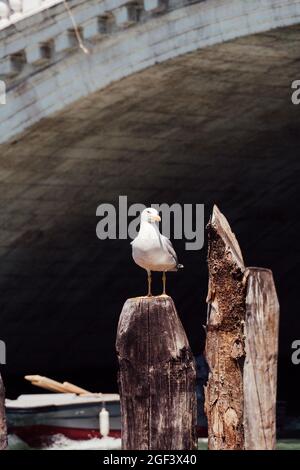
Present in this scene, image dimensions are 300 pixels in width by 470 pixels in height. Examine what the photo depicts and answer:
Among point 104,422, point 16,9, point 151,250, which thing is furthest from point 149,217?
point 104,422

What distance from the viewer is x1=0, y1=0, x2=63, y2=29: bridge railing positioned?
20.5 m

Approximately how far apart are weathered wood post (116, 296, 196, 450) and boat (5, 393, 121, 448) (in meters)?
11.3

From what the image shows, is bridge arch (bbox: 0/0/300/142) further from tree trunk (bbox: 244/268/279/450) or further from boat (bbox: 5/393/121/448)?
tree trunk (bbox: 244/268/279/450)

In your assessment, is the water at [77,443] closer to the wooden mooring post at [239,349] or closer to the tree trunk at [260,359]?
the wooden mooring post at [239,349]

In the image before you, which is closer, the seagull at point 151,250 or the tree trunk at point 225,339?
the tree trunk at point 225,339

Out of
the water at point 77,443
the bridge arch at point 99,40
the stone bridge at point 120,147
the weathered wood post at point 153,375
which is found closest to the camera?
the weathered wood post at point 153,375

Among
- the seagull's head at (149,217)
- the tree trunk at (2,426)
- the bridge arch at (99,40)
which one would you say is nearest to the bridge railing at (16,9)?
the bridge arch at (99,40)

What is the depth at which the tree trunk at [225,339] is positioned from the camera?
1197 cm

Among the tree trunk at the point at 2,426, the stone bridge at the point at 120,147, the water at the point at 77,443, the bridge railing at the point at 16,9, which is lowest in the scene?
the tree trunk at the point at 2,426

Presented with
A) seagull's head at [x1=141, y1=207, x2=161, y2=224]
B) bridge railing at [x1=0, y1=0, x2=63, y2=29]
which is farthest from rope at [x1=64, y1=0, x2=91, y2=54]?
seagull's head at [x1=141, y1=207, x2=161, y2=224]

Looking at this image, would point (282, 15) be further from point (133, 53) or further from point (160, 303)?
point (160, 303)

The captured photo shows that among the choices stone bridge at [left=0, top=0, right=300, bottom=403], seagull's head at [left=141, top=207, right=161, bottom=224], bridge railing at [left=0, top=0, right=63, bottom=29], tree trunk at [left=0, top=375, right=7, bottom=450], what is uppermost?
bridge railing at [left=0, top=0, right=63, bottom=29]

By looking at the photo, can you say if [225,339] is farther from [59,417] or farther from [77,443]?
[77,443]

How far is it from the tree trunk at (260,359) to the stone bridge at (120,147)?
7.31 meters
